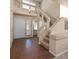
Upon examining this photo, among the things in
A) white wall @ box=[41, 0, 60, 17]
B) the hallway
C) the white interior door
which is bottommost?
the hallway

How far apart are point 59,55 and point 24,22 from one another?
4.78m

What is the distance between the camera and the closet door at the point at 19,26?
684 cm

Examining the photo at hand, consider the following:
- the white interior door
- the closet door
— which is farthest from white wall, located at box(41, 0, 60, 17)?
the closet door

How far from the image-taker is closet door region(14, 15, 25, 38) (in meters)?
A: 6.84

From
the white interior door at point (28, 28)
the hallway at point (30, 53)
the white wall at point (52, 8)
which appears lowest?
the hallway at point (30, 53)

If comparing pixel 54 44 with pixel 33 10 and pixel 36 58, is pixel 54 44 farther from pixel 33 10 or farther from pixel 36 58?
pixel 33 10

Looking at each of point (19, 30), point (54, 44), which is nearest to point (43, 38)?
point (54, 44)

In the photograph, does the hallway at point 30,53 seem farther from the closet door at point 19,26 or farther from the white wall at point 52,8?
the white wall at point 52,8

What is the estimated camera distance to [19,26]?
23.3ft

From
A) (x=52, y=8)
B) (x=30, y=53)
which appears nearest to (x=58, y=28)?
(x=30, y=53)

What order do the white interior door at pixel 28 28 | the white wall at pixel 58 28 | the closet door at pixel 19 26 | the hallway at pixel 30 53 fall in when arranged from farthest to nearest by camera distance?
the white interior door at pixel 28 28, the closet door at pixel 19 26, the white wall at pixel 58 28, the hallway at pixel 30 53

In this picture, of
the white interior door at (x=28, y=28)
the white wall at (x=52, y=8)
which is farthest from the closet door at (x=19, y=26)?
the white wall at (x=52, y=8)

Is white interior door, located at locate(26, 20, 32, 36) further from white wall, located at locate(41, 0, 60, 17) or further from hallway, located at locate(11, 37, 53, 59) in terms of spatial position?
hallway, located at locate(11, 37, 53, 59)
